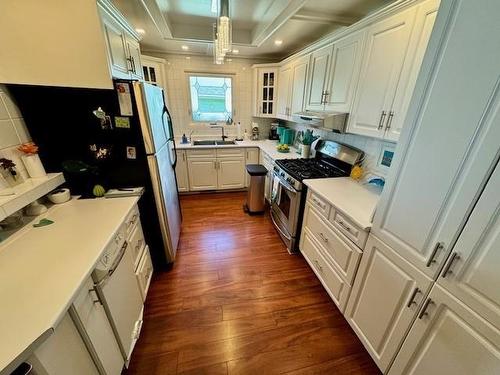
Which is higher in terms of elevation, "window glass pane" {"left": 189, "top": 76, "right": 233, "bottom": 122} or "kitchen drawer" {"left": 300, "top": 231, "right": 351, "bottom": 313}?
"window glass pane" {"left": 189, "top": 76, "right": 233, "bottom": 122}

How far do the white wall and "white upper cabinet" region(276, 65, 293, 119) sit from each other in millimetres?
720

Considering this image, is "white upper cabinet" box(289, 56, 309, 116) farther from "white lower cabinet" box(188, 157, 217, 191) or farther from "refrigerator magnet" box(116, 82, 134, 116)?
"refrigerator magnet" box(116, 82, 134, 116)

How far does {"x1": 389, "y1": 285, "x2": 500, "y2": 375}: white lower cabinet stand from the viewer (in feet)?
2.44

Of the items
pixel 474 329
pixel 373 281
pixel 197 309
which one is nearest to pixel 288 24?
pixel 373 281

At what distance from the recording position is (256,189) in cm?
298

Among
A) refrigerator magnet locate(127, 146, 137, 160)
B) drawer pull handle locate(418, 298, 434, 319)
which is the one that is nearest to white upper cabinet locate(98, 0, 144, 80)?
refrigerator magnet locate(127, 146, 137, 160)

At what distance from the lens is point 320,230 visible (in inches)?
70.2

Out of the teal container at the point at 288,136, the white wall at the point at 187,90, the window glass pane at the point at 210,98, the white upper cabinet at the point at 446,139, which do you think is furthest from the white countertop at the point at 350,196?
the window glass pane at the point at 210,98

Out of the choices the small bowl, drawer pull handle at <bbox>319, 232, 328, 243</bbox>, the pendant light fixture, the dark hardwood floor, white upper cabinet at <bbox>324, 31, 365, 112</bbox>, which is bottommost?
the dark hardwood floor

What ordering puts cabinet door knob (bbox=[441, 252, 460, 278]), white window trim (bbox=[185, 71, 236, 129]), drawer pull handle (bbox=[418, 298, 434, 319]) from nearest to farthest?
1. cabinet door knob (bbox=[441, 252, 460, 278])
2. drawer pull handle (bbox=[418, 298, 434, 319])
3. white window trim (bbox=[185, 71, 236, 129])

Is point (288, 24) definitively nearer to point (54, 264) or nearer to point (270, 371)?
point (54, 264)

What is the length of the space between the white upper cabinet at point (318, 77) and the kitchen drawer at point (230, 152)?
1.41 m

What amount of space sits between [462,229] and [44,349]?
5.20 feet

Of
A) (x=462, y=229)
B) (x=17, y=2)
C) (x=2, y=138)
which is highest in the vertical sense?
(x=17, y=2)
